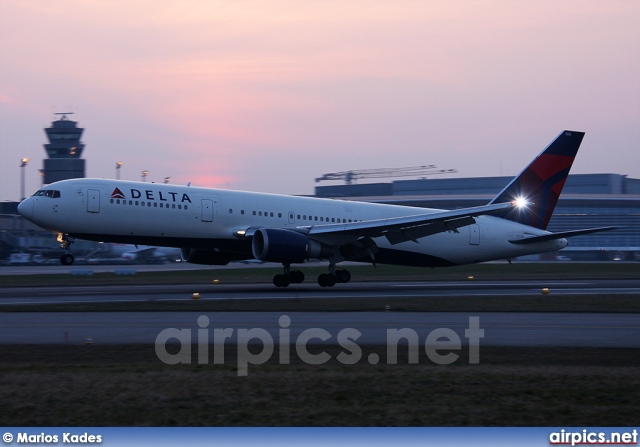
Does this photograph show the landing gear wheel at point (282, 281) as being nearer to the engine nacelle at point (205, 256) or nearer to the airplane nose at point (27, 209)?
the engine nacelle at point (205, 256)

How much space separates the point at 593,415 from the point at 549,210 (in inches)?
1253

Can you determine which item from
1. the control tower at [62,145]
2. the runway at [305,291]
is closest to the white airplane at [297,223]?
the runway at [305,291]

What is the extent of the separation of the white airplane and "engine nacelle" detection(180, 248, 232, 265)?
0.05m

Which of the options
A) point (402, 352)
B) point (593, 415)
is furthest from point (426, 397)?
point (402, 352)

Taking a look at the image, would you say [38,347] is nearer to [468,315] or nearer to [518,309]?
[468,315]

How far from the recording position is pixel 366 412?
1012 centimetres

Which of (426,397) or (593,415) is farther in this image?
(426,397)

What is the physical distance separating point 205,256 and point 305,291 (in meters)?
5.68

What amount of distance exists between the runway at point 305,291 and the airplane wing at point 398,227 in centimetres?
241

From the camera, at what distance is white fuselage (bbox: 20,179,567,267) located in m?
31.9

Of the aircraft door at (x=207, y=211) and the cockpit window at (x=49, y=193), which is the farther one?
the aircraft door at (x=207, y=211)

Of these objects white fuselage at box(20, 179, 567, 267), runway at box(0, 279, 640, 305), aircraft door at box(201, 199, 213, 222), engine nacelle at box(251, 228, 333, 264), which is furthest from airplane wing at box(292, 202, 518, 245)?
aircraft door at box(201, 199, 213, 222)

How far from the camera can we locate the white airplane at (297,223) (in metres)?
32.1

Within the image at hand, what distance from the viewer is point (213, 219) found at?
33.7 metres
